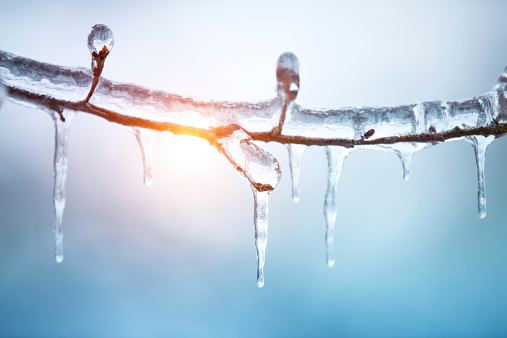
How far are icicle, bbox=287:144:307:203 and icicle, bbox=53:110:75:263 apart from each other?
0.78m

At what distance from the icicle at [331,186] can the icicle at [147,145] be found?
0.64 meters

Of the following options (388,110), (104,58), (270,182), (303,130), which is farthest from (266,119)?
(104,58)

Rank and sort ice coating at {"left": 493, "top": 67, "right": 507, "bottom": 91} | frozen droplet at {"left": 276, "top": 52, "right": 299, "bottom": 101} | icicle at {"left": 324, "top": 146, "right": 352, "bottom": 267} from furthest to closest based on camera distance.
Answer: icicle at {"left": 324, "top": 146, "right": 352, "bottom": 267} < ice coating at {"left": 493, "top": 67, "right": 507, "bottom": 91} < frozen droplet at {"left": 276, "top": 52, "right": 299, "bottom": 101}

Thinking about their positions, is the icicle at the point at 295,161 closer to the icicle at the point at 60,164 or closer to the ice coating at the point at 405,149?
the ice coating at the point at 405,149

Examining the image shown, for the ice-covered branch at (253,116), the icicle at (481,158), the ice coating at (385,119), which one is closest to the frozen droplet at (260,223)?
the ice-covered branch at (253,116)

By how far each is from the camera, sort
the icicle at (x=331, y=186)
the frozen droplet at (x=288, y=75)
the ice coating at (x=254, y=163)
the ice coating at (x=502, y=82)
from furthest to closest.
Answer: the icicle at (x=331, y=186)
the ice coating at (x=502, y=82)
the frozen droplet at (x=288, y=75)
the ice coating at (x=254, y=163)

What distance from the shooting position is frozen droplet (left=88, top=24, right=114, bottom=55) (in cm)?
106

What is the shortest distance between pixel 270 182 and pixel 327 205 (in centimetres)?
86

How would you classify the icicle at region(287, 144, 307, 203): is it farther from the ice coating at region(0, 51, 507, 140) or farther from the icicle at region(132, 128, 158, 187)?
the icicle at region(132, 128, 158, 187)

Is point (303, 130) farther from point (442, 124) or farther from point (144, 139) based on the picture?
point (144, 139)

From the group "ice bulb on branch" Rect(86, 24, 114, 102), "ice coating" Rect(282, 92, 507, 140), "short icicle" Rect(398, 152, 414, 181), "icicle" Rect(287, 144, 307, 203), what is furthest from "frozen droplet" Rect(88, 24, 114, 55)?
"short icicle" Rect(398, 152, 414, 181)

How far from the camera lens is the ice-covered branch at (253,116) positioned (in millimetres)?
1026

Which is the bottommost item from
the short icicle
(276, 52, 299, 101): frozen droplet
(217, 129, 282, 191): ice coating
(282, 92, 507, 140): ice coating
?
(217, 129, 282, 191): ice coating

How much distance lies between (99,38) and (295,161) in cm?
85
